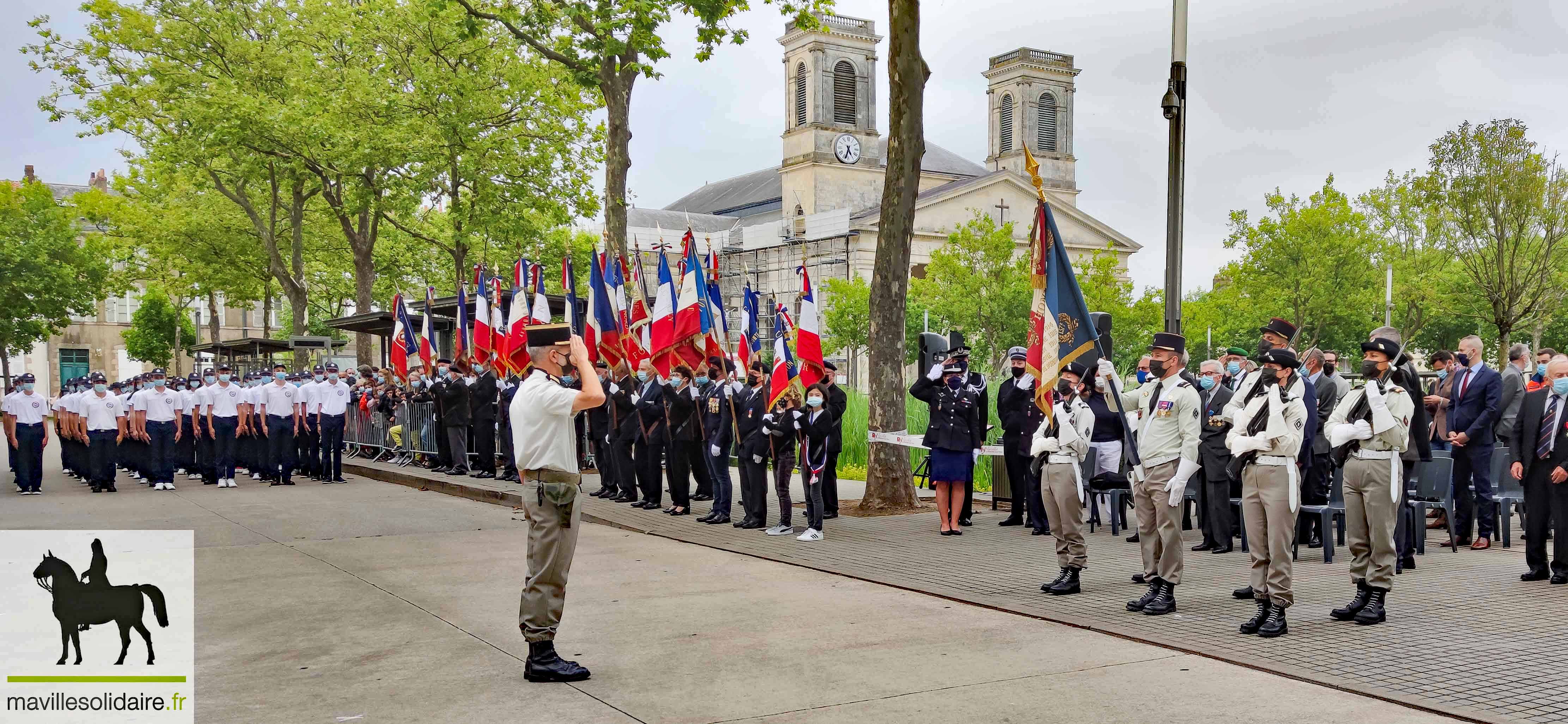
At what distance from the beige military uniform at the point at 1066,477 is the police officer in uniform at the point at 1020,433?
11.8 ft

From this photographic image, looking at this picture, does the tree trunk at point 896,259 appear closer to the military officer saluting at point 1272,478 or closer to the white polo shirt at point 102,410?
the military officer saluting at point 1272,478

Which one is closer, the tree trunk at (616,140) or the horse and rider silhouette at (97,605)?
the horse and rider silhouette at (97,605)

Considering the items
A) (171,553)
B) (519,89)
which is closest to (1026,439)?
(171,553)

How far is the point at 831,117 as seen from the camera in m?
84.7

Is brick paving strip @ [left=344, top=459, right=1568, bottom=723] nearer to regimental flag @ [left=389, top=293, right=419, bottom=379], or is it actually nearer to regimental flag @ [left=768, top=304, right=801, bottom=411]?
regimental flag @ [left=768, top=304, right=801, bottom=411]

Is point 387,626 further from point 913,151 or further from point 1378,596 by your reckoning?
point 913,151

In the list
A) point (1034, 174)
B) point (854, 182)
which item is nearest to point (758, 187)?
point (854, 182)

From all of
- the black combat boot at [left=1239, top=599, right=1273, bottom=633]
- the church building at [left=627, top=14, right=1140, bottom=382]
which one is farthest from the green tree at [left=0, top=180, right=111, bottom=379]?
the black combat boot at [left=1239, top=599, right=1273, bottom=633]

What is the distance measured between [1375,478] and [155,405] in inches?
730

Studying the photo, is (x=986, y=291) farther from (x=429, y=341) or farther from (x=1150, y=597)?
(x=1150, y=597)

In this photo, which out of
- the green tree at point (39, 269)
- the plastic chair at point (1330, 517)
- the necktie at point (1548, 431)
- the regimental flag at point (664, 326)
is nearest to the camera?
the necktie at point (1548, 431)

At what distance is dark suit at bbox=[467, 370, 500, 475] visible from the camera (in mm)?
20031

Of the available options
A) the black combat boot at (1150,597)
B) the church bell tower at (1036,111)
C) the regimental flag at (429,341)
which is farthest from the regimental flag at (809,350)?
the church bell tower at (1036,111)

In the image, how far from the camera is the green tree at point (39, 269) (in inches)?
1849
